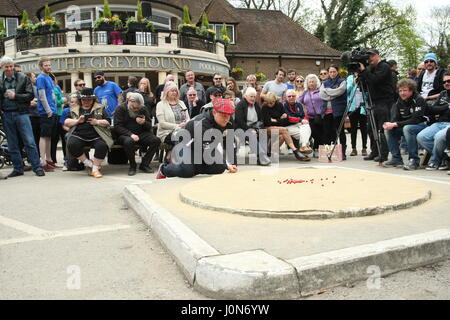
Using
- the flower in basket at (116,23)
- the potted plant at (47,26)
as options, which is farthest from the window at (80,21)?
the flower in basket at (116,23)

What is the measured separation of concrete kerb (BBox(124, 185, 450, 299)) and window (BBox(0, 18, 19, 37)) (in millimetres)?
28415

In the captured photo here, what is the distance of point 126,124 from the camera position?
7.74 meters

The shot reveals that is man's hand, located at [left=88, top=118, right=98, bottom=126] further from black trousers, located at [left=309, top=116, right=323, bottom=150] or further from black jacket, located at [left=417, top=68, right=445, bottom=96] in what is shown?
black jacket, located at [left=417, top=68, right=445, bottom=96]

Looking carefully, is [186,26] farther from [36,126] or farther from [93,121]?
[93,121]

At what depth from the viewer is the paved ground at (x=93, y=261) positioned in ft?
8.08

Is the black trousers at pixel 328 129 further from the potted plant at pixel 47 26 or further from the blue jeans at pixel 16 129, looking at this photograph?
the potted plant at pixel 47 26

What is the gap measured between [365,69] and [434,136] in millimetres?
1739

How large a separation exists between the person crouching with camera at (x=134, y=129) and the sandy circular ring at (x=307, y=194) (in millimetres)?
2522

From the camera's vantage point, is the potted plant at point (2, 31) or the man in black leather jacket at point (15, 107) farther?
the potted plant at point (2, 31)

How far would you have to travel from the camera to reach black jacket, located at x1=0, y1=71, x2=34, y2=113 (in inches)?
280

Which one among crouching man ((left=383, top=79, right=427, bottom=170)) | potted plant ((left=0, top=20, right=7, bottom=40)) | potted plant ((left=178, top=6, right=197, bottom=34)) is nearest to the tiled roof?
potted plant ((left=178, top=6, right=197, bottom=34))

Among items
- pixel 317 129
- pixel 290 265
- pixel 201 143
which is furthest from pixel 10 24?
pixel 290 265

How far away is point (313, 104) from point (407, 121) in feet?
8.07
